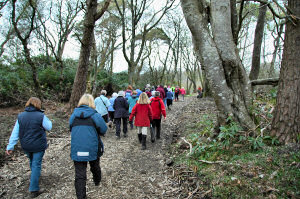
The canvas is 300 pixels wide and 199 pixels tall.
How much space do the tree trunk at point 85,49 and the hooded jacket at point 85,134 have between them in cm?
638

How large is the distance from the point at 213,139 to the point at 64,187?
12.1 feet

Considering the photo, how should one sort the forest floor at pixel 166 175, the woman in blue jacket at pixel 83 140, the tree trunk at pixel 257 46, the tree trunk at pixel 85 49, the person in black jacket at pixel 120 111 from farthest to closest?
the tree trunk at pixel 257 46, the tree trunk at pixel 85 49, the person in black jacket at pixel 120 111, the woman in blue jacket at pixel 83 140, the forest floor at pixel 166 175

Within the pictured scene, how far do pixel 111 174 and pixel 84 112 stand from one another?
1997mm

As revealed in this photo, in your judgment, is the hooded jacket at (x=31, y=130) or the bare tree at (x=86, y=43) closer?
the hooded jacket at (x=31, y=130)

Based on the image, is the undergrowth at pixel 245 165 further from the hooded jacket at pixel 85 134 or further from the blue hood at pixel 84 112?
the blue hood at pixel 84 112

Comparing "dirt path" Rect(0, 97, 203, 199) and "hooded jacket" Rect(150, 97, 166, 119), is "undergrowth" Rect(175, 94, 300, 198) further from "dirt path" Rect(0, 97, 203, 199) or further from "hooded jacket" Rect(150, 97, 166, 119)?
"hooded jacket" Rect(150, 97, 166, 119)

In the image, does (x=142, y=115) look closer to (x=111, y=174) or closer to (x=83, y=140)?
(x=111, y=174)

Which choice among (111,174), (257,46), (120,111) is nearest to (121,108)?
(120,111)

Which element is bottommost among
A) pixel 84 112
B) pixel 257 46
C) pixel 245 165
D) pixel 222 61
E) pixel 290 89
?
pixel 245 165

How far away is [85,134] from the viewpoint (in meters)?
3.51

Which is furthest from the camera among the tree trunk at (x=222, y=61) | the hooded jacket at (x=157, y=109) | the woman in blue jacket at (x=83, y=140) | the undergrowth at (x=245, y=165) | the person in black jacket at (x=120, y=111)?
the person in black jacket at (x=120, y=111)

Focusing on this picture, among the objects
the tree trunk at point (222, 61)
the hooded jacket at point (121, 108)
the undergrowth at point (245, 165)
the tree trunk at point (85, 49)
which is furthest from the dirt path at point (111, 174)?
the tree trunk at point (85, 49)

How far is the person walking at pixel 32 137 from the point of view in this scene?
3854 mm

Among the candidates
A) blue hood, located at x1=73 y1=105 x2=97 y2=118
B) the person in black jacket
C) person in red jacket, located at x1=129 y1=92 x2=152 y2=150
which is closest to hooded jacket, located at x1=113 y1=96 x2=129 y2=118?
the person in black jacket
